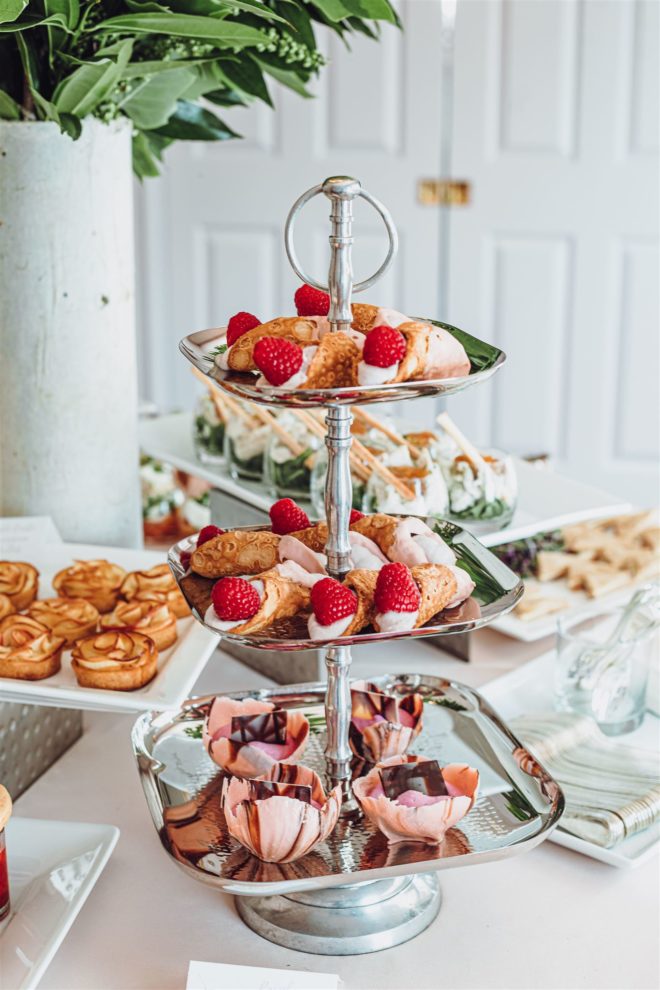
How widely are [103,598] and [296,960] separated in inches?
16.3

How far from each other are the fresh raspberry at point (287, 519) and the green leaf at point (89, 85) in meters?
0.49

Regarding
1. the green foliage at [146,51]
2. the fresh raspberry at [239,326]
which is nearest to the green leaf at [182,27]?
the green foliage at [146,51]

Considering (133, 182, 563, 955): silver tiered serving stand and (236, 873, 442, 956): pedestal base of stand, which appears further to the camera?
(236, 873, 442, 956): pedestal base of stand

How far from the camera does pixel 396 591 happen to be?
75cm

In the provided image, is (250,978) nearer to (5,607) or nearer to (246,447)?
(5,607)

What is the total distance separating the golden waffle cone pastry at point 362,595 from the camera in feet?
2.50

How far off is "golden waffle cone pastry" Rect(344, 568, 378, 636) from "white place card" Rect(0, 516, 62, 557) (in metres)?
0.57

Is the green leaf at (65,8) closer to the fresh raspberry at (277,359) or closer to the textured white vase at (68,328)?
the textured white vase at (68,328)

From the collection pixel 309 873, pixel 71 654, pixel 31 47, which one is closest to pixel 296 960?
pixel 309 873

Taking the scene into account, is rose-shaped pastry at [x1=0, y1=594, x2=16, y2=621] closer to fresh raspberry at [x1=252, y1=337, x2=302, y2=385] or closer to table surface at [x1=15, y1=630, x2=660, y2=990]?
table surface at [x1=15, y1=630, x2=660, y2=990]

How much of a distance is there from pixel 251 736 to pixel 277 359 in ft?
1.20

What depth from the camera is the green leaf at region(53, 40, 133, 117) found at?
1.10 metres

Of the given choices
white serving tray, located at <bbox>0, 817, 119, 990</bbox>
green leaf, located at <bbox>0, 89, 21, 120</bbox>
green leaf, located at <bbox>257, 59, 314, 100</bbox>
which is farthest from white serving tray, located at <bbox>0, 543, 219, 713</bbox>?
green leaf, located at <bbox>257, 59, 314, 100</bbox>

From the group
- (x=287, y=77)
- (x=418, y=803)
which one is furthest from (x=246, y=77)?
(x=418, y=803)
